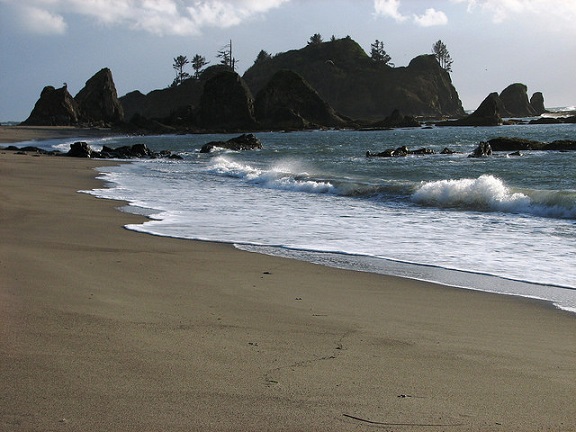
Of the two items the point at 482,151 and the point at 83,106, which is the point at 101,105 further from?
the point at 482,151

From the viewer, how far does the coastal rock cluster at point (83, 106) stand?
299 feet

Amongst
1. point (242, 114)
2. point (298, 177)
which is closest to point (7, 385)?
point (298, 177)

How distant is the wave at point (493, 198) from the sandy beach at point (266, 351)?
6465 millimetres

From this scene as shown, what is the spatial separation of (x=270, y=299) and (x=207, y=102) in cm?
8417

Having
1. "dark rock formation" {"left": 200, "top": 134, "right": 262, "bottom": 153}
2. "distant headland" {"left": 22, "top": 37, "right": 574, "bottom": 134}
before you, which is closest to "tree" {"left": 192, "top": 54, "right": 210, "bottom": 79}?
"distant headland" {"left": 22, "top": 37, "right": 574, "bottom": 134}

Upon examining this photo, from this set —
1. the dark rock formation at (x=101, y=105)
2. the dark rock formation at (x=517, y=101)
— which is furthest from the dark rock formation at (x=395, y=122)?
the dark rock formation at (x=517, y=101)

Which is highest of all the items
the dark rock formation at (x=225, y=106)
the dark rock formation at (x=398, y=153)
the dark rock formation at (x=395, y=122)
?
the dark rock formation at (x=225, y=106)

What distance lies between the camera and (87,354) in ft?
11.0

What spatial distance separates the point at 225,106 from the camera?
3386 inches

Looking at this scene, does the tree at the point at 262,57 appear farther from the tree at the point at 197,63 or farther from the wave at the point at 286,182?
the wave at the point at 286,182

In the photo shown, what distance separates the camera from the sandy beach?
2.75 m

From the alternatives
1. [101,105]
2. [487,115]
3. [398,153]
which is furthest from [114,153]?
[101,105]

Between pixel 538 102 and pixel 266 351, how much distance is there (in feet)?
495

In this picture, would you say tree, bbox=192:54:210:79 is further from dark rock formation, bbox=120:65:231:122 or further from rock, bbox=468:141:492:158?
rock, bbox=468:141:492:158
